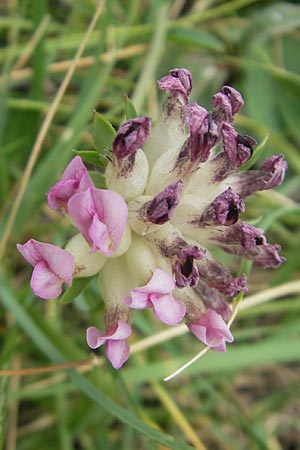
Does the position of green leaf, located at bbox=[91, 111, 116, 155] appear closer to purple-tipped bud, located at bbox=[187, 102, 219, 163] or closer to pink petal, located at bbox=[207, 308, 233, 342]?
purple-tipped bud, located at bbox=[187, 102, 219, 163]

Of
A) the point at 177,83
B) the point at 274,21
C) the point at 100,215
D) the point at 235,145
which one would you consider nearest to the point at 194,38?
the point at 274,21

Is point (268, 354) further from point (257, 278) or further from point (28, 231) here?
point (28, 231)

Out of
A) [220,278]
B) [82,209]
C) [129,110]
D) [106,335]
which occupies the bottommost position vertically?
[106,335]

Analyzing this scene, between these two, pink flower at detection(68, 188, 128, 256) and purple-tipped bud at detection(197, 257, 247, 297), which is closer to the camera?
pink flower at detection(68, 188, 128, 256)

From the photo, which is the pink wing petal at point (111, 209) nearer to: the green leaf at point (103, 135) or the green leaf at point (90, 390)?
the green leaf at point (103, 135)

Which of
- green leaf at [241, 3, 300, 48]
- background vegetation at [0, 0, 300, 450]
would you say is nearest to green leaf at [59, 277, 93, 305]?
background vegetation at [0, 0, 300, 450]

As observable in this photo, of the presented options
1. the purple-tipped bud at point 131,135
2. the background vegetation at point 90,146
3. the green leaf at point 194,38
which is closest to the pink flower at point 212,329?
the purple-tipped bud at point 131,135

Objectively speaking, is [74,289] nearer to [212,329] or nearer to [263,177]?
[212,329]
